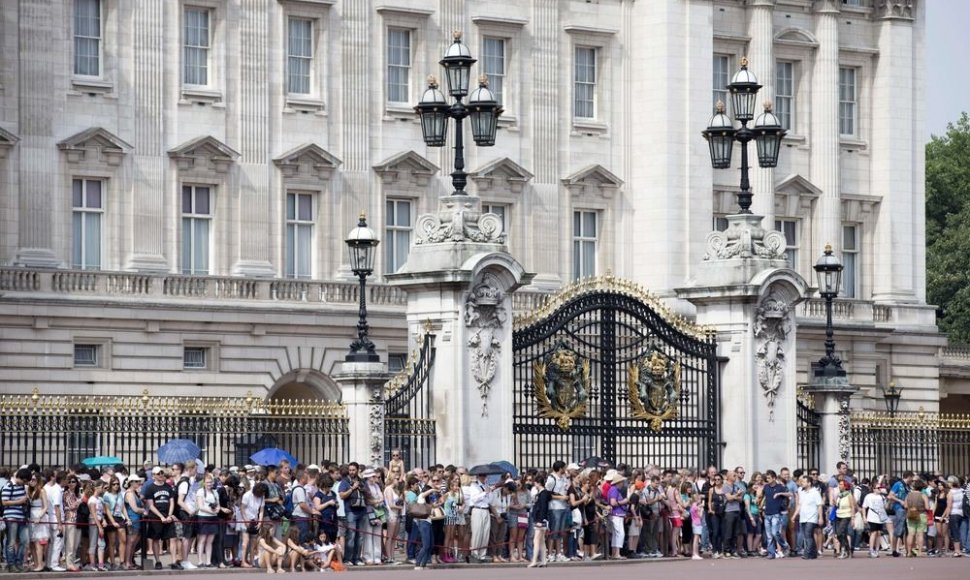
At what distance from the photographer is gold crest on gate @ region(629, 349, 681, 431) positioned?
162ft

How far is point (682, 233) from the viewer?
78.2 metres

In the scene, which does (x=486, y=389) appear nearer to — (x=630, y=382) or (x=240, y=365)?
(x=630, y=382)

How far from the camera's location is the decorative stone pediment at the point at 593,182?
7719 centimetres

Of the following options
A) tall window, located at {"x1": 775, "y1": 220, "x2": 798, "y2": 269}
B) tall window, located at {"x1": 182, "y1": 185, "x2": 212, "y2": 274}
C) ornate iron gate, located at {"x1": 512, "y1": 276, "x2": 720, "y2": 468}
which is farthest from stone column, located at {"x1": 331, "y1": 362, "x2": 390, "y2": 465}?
tall window, located at {"x1": 775, "y1": 220, "x2": 798, "y2": 269}

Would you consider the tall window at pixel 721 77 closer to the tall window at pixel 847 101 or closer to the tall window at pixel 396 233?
the tall window at pixel 847 101

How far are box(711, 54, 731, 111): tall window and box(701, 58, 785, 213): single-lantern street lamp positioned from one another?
27876mm

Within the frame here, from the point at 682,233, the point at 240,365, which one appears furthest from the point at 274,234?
the point at 682,233

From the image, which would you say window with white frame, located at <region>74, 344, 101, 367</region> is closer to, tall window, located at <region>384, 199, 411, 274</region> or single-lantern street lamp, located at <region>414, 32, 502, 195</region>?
tall window, located at <region>384, 199, 411, 274</region>

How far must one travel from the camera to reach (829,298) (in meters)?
56.5

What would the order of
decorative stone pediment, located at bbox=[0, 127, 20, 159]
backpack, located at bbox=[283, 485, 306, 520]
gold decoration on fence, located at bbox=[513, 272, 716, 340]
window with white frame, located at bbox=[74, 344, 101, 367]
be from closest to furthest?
backpack, located at bbox=[283, 485, 306, 520] → gold decoration on fence, located at bbox=[513, 272, 716, 340] → decorative stone pediment, located at bbox=[0, 127, 20, 159] → window with white frame, located at bbox=[74, 344, 101, 367]

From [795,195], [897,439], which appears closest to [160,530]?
[897,439]

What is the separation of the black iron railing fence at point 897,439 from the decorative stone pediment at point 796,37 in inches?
1043

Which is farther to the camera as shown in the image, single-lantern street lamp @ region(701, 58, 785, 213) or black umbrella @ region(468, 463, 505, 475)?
single-lantern street lamp @ region(701, 58, 785, 213)

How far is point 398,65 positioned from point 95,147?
9320 millimetres
